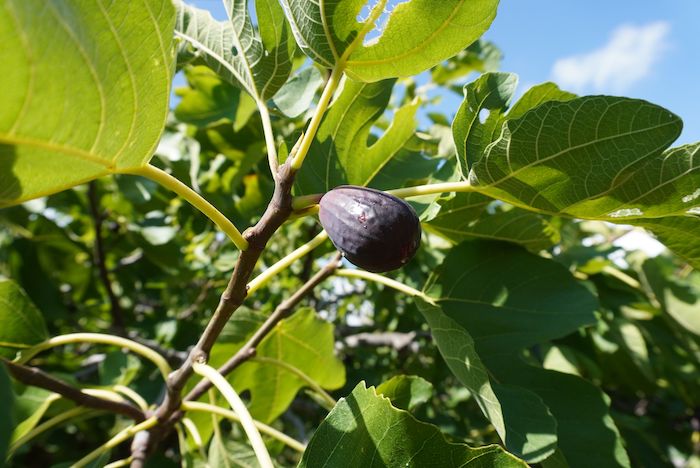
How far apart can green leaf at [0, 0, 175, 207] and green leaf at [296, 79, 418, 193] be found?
1.77 feet

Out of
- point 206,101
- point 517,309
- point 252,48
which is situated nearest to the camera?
point 252,48

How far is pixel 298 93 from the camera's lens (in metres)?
1.44

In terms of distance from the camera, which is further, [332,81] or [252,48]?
[252,48]

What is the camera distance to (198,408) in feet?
4.21

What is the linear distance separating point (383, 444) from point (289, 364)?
0.86m

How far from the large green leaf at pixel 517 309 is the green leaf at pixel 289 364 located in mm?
459

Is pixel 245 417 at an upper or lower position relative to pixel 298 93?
lower

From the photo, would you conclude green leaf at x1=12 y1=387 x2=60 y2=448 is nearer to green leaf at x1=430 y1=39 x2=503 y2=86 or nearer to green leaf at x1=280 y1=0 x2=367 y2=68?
green leaf at x1=280 y1=0 x2=367 y2=68

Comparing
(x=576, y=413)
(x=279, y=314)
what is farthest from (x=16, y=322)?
(x=576, y=413)

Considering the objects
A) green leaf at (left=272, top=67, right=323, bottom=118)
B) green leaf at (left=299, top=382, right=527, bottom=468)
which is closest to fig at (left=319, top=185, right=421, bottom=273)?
green leaf at (left=299, top=382, right=527, bottom=468)

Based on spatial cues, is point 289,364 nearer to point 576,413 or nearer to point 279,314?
point 279,314

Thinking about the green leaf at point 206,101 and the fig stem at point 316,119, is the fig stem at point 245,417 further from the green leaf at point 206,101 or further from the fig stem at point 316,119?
the green leaf at point 206,101

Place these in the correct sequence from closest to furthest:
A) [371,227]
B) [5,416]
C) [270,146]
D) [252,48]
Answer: [5,416] → [371,227] → [270,146] → [252,48]

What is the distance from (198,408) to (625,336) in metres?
1.88
